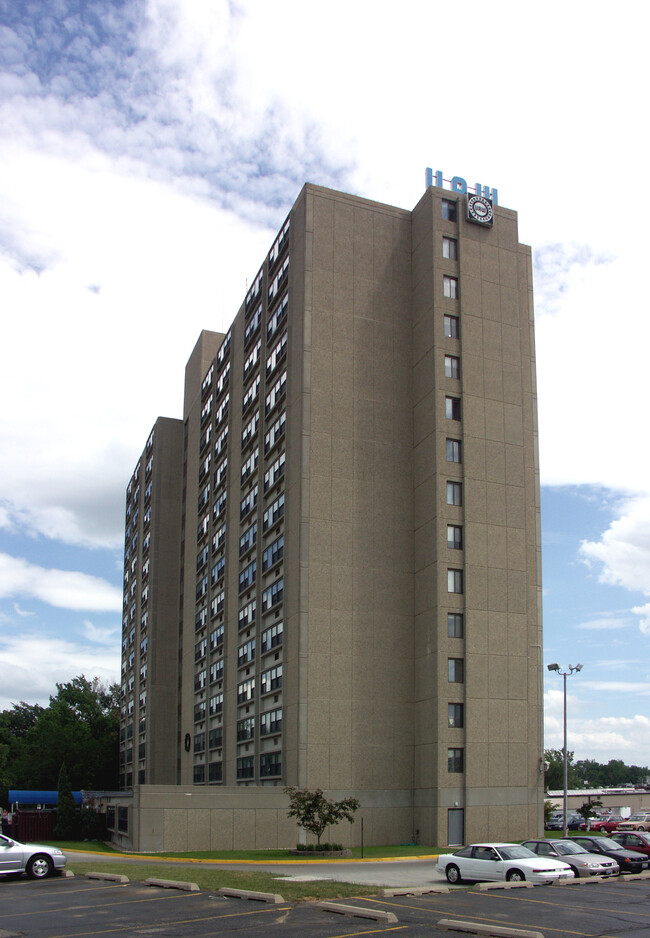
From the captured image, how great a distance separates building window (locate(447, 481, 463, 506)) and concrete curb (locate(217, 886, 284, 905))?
35795 millimetres

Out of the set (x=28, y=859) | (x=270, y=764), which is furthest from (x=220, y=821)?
(x=28, y=859)

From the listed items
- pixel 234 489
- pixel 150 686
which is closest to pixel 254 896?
pixel 234 489

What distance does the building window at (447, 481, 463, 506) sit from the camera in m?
60.2

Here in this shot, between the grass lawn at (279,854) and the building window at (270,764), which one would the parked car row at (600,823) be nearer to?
the grass lawn at (279,854)

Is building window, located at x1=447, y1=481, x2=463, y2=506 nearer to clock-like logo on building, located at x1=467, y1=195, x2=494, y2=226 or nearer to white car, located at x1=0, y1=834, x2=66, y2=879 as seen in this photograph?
clock-like logo on building, located at x1=467, y1=195, x2=494, y2=226

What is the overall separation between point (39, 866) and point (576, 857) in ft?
61.8

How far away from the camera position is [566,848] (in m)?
34.8

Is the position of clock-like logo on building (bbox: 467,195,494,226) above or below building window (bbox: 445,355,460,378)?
above

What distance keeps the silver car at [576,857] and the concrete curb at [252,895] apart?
11867mm

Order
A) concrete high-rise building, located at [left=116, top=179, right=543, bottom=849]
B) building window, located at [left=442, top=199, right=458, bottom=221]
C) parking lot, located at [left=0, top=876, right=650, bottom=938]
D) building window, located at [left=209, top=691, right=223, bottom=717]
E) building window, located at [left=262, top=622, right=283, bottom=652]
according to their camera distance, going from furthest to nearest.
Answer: building window, located at [left=209, top=691, right=223, bottom=717], building window, located at [left=442, top=199, right=458, bottom=221], building window, located at [left=262, top=622, right=283, bottom=652], concrete high-rise building, located at [left=116, top=179, right=543, bottom=849], parking lot, located at [left=0, top=876, right=650, bottom=938]

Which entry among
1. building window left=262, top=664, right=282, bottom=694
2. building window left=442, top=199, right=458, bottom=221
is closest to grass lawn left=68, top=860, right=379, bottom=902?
building window left=262, top=664, right=282, bottom=694

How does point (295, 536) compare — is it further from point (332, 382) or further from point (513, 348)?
point (513, 348)

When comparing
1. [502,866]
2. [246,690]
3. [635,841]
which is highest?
[246,690]

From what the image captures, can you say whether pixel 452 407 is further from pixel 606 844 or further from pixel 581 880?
pixel 581 880
